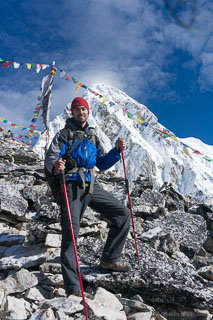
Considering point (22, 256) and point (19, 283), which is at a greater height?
point (22, 256)

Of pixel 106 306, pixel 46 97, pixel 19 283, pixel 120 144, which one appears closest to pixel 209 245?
pixel 120 144

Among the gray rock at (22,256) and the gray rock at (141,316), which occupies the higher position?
the gray rock at (22,256)

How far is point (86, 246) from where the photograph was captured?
4.50 metres

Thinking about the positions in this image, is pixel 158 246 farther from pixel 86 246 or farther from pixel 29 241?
pixel 29 241

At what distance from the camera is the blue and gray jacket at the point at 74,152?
3.71m

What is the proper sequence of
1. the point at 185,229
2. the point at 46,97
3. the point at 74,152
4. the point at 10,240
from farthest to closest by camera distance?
the point at 46,97 → the point at 185,229 → the point at 10,240 → the point at 74,152

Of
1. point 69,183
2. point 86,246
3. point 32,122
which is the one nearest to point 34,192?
point 86,246

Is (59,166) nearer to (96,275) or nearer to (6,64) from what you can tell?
(96,275)

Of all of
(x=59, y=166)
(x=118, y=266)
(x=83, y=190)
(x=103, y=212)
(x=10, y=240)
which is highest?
(x=59, y=166)

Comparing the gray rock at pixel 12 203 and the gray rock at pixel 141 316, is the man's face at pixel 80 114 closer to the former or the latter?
the gray rock at pixel 141 316

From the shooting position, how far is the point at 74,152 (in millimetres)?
3846

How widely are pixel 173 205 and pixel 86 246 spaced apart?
498cm

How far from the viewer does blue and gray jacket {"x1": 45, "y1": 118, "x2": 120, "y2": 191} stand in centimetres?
371

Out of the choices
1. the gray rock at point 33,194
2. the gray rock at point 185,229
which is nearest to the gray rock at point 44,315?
the gray rock at point 185,229
